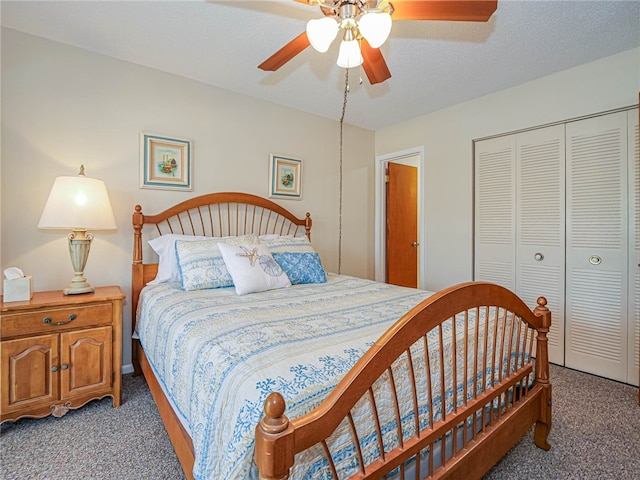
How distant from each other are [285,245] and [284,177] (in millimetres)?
956

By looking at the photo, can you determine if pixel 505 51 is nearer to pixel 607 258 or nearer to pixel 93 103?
pixel 607 258

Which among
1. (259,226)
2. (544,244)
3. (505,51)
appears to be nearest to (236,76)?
(259,226)

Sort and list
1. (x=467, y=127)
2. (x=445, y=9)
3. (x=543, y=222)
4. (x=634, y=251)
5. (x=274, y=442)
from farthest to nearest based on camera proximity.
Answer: (x=467, y=127) < (x=543, y=222) < (x=634, y=251) < (x=445, y=9) < (x=274, y=442)

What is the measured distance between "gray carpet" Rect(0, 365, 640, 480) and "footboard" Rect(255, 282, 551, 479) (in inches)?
6.9

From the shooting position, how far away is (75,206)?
75.9 inches

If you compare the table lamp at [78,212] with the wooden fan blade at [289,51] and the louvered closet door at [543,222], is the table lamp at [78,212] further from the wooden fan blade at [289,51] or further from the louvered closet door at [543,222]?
the louvered closet door at [543,222]

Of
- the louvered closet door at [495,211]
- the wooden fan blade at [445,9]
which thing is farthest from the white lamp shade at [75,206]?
the louvered closet door at [495,211]

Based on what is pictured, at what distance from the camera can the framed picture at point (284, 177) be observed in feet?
10.7

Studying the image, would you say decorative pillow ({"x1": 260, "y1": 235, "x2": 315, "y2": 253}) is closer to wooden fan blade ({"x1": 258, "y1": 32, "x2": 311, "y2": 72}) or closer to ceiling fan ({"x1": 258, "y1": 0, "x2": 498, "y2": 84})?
wooden fan blade ({"x1": 258, "y1": 32, "x2": 311, "y2": 72})

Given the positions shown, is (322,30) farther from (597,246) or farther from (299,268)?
(597,246)

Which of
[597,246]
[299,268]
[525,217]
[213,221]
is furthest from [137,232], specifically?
[597,246]

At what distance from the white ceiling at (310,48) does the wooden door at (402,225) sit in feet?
4.69

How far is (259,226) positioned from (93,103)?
1619 millimetres

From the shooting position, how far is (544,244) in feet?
9.02
